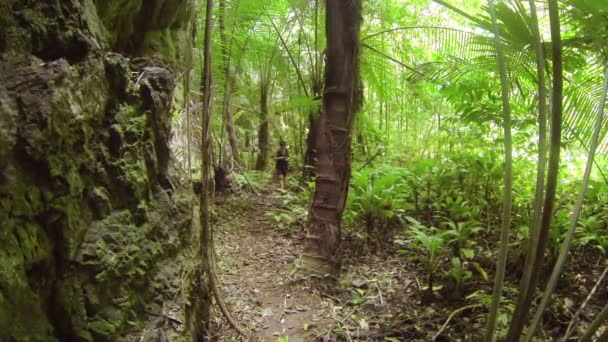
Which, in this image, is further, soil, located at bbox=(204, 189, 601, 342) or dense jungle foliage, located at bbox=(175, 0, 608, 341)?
soil, located at bbox=(204, 189, 601, 342)

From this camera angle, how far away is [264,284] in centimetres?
351

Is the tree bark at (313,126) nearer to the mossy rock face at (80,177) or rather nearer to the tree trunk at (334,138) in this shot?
the tree trunk at (334,138)

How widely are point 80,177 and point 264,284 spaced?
7.21ft

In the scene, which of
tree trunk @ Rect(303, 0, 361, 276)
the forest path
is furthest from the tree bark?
tree trunk @ Rect(303, 0, 361, 276)

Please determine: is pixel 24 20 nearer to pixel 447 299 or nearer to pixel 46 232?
pixel 46 232

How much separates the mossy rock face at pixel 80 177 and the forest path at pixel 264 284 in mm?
976

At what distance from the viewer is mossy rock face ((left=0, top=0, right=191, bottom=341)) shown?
4.47 ft

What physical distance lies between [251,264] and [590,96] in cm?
322

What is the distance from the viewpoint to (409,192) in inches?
184

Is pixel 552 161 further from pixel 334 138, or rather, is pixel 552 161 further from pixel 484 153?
pixel 484 153

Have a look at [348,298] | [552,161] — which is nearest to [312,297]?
[348,298]

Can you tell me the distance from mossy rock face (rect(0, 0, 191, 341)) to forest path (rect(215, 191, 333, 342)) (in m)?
0.98

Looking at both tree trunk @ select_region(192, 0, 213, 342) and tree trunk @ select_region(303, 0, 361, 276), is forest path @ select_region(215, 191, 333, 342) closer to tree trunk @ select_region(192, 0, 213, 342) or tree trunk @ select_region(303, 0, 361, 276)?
tree trunk @ select_region(192, 0, 213, 342)

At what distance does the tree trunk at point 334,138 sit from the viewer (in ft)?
11.2
